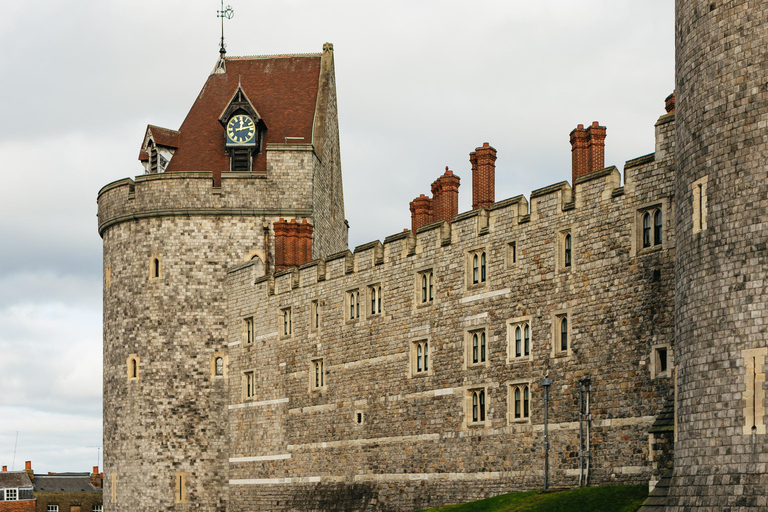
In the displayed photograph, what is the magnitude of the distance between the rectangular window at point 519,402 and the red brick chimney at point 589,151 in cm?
659

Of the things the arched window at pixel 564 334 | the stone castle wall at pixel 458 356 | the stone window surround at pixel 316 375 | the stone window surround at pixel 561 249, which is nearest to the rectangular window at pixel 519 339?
the stone castle wall at pixel 458 356

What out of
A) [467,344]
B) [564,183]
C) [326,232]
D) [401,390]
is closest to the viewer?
[564,183]

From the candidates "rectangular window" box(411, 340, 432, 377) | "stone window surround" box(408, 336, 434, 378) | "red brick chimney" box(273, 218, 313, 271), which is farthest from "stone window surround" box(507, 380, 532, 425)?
"red brick chimney" box(273, 218, 313, 271)

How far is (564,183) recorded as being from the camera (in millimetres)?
35000

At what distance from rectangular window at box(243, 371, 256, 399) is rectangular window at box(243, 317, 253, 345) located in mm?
1352

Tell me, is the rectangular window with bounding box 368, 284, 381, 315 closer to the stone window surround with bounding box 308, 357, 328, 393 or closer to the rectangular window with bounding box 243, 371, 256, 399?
the stone window surround with bounding box 308, 357, 328, 393

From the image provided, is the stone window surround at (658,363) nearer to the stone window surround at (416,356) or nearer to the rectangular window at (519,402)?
the rectangular window at (519,402)

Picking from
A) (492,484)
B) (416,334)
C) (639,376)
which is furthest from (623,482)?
(416,334)

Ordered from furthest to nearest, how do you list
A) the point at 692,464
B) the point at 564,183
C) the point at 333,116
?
1. the point at 333,116
2. the point at 564,183
3. the point at 692,464

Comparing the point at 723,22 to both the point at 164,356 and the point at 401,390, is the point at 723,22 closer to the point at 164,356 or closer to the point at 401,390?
the point at 401,390

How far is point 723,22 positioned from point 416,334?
737 inches

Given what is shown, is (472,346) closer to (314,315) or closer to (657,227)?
(657,227)

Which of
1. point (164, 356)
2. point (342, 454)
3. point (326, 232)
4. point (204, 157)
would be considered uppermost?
point (204, 157)

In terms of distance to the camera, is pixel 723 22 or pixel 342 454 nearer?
pixel 723 22
